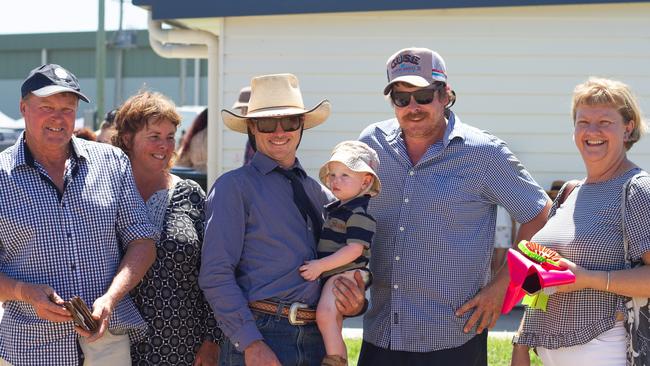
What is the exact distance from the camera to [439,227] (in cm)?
397

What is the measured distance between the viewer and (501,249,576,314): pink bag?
3480mm

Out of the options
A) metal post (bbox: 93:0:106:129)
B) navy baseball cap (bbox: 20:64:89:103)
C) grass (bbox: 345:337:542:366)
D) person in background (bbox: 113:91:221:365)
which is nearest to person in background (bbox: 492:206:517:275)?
grass (bbox: 345:337:542:366)

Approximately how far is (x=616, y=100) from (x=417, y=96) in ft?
2.78

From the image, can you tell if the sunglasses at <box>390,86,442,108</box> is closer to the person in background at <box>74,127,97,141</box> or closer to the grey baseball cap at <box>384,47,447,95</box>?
the grey baseball cap at <box>384,47,447,95</box>

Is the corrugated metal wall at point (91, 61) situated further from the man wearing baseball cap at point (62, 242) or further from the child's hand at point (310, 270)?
the child's hand at point (310, 270)

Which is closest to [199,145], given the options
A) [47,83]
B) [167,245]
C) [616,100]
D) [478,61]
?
[478,61]

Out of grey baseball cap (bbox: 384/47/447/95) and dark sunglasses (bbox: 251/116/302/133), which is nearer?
dark sunglasses (bbox: 251/116/302/133)

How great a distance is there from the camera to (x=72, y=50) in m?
37.1

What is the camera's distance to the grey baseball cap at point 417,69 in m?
3.97

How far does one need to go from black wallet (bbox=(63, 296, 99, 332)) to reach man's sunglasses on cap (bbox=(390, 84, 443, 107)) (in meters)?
1.62

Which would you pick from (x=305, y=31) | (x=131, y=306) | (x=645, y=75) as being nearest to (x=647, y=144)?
(x=645, y=75)

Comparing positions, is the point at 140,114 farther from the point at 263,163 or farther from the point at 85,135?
the point at 85,135

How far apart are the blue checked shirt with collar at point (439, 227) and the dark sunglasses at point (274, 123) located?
1.80 ft

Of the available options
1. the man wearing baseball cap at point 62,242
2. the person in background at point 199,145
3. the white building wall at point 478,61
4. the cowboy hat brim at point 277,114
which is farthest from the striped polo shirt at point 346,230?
the person in background at point 199,145
